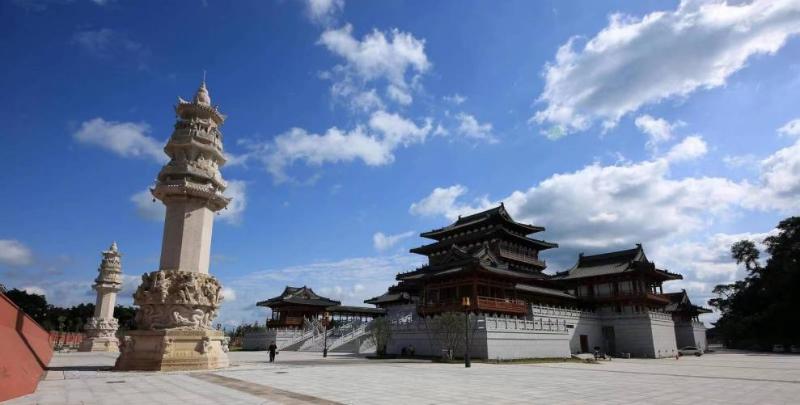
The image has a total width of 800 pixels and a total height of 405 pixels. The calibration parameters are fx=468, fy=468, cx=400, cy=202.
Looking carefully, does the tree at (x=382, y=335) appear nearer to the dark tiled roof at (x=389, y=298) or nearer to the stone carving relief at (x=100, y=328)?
the dark tiled roof at (x=389, y=298)

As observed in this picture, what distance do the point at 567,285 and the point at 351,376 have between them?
46.8 m

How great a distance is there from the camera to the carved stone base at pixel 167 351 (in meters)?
24.8

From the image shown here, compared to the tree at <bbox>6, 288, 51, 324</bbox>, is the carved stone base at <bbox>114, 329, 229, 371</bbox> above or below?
below

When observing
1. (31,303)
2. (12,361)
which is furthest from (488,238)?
(31,303)

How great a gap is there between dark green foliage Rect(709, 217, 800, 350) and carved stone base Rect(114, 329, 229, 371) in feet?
250

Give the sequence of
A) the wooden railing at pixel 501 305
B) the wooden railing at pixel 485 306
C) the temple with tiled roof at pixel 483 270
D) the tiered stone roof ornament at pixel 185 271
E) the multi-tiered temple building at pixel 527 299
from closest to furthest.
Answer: the tiered stone roof ornament at pixel 185 271
the wooden railing at pixel 485 306
the wooden railing at pixel 501 305
the multi-tiered temple building at pixel 527 299
the temple with tiled roof at pixel 483 270

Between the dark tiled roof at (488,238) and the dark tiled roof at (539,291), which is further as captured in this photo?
the dark tiled roof at (488,238)

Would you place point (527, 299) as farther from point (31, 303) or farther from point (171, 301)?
point (31, 303)

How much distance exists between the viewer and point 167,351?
81.6 ft

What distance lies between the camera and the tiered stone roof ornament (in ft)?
83.0

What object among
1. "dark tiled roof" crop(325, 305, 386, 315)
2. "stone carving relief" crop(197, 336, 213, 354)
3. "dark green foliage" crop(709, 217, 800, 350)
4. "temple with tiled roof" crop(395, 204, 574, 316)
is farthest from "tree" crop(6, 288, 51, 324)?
"dark green foliage" crop(709, 217, 800, 350)

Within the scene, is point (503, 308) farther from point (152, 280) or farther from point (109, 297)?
point (109, 297)

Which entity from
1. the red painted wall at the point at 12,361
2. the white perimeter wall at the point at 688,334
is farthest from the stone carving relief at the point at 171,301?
the white perimeter wall at the point at 688,334

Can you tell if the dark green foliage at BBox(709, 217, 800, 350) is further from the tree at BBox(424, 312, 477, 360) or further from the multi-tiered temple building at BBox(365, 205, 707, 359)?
the tree at BBox(424, 312, 477, 360)
